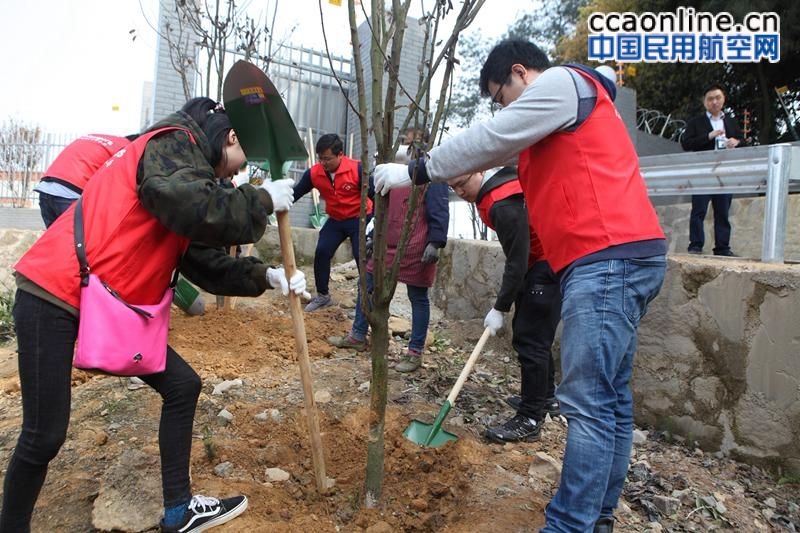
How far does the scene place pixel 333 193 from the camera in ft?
16.1

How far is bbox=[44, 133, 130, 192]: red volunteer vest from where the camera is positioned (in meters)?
3.24

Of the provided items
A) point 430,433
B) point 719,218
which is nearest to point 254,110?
point 430,433

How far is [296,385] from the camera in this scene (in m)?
3.38

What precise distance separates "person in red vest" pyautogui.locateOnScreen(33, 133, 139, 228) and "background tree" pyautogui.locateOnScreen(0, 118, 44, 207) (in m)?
6.97

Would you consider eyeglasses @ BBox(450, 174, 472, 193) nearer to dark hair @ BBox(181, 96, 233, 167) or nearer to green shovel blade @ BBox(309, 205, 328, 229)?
dark hair @ BBox(181, 96, 233, 167)

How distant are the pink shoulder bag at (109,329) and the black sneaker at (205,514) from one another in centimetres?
54

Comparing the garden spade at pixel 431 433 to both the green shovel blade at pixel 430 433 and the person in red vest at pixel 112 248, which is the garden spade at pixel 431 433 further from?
the person in red vest at pixel 112 248

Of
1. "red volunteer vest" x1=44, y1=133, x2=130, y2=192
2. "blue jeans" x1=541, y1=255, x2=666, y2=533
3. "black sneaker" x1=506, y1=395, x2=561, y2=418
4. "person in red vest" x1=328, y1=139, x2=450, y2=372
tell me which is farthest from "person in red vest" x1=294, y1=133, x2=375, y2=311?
"blue jeans" x1=541, y1=255, x2=666, y2=533

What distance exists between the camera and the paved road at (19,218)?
801 cm

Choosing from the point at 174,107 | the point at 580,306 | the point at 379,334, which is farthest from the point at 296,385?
the point at 174,107

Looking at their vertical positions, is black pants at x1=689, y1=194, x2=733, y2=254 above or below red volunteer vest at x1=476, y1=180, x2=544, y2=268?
above

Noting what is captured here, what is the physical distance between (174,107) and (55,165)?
19.3 ft

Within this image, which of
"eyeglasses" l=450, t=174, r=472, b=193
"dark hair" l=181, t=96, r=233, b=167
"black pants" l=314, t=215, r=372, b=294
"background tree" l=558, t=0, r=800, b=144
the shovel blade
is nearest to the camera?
"dark hair" l=181, t=96, r=233, b=167

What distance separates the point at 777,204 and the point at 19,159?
409 inches
